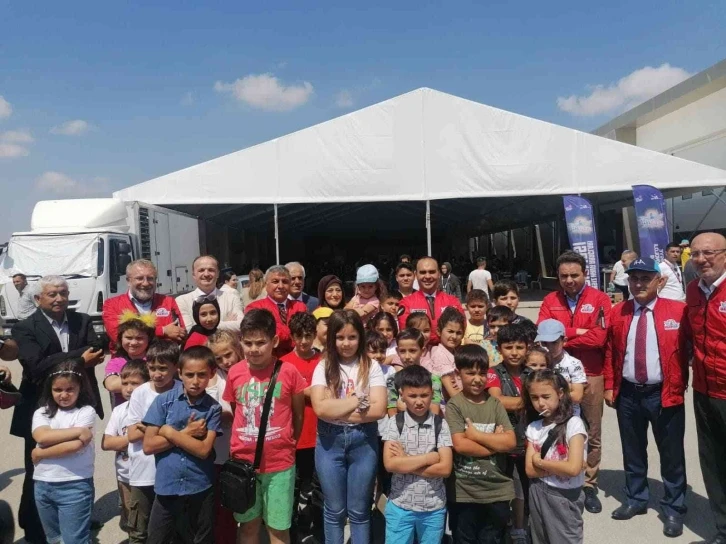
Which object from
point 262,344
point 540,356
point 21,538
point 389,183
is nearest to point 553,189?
point 389,183

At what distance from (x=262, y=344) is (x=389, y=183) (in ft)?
31.9

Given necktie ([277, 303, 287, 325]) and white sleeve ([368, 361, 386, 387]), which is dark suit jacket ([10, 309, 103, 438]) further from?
white sleeve ([368, 361, 386, 387])

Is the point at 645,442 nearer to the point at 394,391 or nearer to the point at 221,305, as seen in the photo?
the point at 394,391

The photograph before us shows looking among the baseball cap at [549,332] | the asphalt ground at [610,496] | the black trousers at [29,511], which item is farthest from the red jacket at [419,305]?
the black trousers at [29,511]

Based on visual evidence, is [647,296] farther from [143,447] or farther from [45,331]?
[45,331]

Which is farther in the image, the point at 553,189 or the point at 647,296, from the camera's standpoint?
the point at 553,189

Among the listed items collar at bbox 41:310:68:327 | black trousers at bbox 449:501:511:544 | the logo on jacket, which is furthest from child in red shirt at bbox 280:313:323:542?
the logo on jacket

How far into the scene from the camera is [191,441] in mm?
2537

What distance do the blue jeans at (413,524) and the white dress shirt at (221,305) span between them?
1572mm

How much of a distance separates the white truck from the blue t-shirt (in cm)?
782

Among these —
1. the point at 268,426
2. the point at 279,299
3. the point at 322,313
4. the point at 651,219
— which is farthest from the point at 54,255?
the point at 651,219

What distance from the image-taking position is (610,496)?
3779mm

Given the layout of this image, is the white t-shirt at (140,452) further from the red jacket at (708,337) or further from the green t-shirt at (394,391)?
the red jacket at (708,337)

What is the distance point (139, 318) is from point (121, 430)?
786 mm
